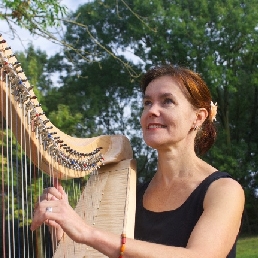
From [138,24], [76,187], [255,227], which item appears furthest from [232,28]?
[76,187]

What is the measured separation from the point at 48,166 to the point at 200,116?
650mm

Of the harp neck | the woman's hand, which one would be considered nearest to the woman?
the woman's hand

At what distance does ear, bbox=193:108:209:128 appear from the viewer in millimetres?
1918

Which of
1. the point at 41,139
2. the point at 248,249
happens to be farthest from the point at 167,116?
the point at 248,249

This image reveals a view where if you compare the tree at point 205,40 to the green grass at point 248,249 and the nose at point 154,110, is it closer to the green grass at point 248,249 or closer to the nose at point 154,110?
the green grass at point 248,249

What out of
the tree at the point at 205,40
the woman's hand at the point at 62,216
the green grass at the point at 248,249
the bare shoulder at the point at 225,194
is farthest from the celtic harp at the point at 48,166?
the tree at the point at 205,40

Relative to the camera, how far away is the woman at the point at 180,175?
62.1 inches

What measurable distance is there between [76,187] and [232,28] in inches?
516

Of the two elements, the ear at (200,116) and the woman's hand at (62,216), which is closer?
the woman's hand at (62,216)

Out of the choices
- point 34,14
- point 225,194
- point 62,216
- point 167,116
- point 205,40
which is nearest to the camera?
point 62,216

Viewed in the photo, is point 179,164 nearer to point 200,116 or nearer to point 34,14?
point 200,116

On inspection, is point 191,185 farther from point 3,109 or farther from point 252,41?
A: point 252,41

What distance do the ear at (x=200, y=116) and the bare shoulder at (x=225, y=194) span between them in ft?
0.98

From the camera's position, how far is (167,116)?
6.04 feet
